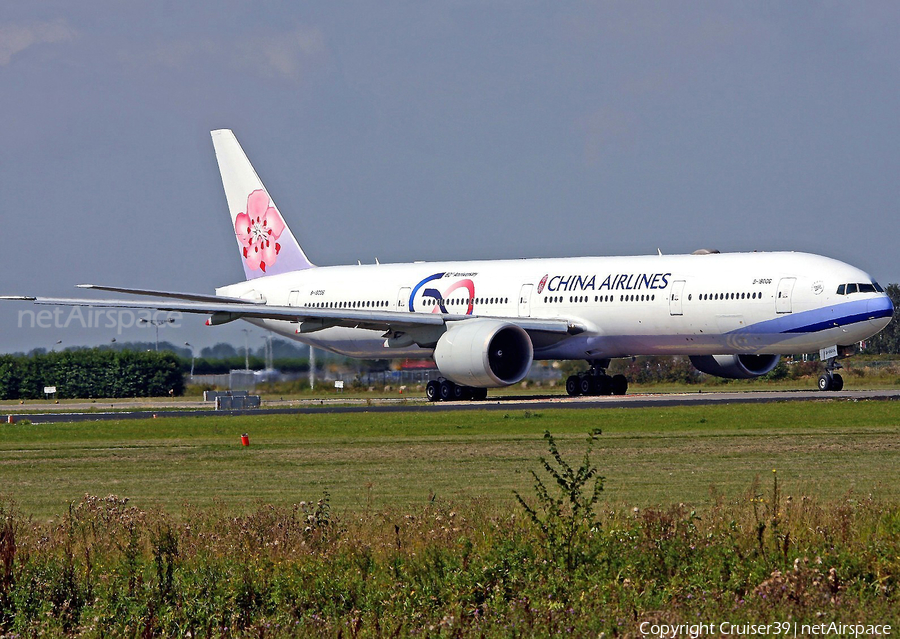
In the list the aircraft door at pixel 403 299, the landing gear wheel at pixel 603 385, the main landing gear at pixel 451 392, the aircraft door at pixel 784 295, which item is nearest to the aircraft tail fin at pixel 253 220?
the aircraft door at pixel 403 299

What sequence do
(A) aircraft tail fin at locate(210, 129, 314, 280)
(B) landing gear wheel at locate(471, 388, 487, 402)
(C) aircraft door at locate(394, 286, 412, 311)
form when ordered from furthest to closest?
(A) aircraft tail fin at locate(210, 129, 314, 280), (C) aircraft door at locate(394, 286, 412, 311), (B) landing gear wheel at locate(471, 388, 487, 402)

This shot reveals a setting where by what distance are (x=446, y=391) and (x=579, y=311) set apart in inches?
208

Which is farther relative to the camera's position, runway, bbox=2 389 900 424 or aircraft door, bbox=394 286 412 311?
aircraft door, bbox=394 286 412 311

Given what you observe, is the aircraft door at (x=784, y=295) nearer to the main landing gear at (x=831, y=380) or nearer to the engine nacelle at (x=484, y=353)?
the main landing gear at (x=831, y=380)

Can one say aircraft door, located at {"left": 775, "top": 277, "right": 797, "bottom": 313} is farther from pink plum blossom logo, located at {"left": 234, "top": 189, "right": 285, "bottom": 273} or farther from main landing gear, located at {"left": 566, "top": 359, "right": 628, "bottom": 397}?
pink plum blossom logo, located at {"left": 234, "top": 189, "right": 285, "bottom": 273}

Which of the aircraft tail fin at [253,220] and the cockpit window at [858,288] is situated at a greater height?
the aircraft tail fin at [253,220]

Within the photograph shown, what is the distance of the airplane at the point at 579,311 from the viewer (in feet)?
128

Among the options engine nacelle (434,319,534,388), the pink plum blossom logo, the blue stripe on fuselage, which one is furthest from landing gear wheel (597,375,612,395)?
the pink plum blossom logo

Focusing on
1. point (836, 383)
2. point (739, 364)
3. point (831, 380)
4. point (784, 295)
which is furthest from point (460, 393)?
point (836, 383)

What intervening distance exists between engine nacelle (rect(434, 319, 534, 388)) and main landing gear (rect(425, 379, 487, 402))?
248 cm

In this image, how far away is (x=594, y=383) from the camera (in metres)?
44.8

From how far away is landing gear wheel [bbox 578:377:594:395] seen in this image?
44.8 m

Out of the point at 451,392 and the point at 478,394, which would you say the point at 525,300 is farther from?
the point at 451,392

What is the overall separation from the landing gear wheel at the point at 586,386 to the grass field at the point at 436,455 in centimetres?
1067
